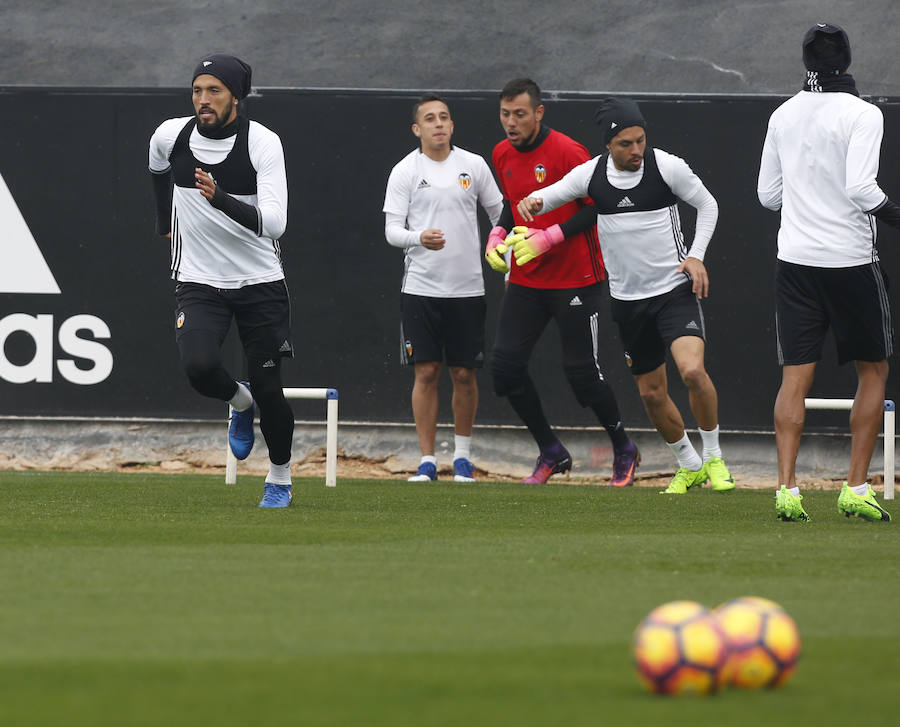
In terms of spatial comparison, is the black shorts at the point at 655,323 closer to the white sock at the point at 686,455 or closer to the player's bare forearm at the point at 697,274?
the player's bare forearm at the point at 697,274

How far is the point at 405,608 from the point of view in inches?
181

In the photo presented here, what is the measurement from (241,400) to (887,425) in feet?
14.0

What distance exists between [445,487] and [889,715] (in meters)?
7.10

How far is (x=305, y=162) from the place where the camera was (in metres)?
11.8

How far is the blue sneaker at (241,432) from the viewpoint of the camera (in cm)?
859

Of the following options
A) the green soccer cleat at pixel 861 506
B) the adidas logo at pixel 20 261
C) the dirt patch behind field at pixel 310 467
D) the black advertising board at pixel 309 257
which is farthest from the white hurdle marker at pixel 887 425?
the adidas logo at pixel 20 261

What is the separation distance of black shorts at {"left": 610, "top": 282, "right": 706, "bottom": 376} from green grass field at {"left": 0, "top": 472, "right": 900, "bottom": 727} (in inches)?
54.9

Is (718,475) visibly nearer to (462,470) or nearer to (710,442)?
(710,442)

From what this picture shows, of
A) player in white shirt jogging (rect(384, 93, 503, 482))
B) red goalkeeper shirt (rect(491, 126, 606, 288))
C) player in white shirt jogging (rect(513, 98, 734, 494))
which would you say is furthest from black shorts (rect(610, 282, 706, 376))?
player in white shirt jogging (rect(384, 93, 503, 482))

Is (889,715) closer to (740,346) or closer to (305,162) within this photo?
(740,346)

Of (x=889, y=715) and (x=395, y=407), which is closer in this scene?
(x=889, y=715)

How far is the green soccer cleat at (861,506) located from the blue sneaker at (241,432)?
3182 millimetres

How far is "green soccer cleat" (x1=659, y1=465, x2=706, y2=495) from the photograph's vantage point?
9.91 metres

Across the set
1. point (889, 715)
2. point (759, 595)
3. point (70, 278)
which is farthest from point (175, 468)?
point (889, 715)
